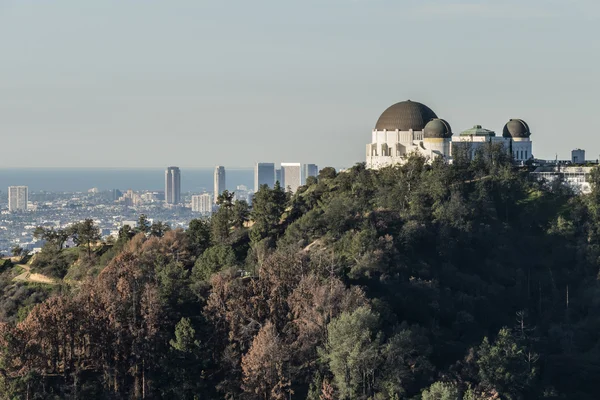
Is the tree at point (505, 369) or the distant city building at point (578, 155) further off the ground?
the distant city building at point (578, 155)

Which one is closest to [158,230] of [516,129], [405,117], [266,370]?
[405,117]

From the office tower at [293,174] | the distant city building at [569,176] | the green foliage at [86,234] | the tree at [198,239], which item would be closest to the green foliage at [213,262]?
the tree at [198,239]

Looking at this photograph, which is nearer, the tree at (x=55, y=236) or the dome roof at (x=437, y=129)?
the tree at (x=55, y=236)

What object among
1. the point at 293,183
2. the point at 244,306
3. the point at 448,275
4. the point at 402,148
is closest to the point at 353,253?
the point at 448,275

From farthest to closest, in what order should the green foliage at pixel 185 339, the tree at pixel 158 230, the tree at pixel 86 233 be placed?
the tree at pixel 158 230
the tree at pixel 86 233
the green foliage at pixel 185 339

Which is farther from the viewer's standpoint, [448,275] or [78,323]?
[448,275]

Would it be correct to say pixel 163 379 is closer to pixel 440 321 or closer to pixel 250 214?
pixel 440 321

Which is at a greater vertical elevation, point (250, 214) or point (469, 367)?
point (250, 214)

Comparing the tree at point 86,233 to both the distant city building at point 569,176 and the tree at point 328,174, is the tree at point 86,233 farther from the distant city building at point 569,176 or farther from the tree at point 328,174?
the distant city building at point 569,176

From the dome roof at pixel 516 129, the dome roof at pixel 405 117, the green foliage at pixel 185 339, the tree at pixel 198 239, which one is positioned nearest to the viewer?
the green foliage at pixel 185 339
